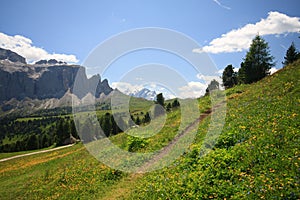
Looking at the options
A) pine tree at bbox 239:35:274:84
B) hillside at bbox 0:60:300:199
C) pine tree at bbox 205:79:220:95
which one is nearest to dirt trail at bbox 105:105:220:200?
hillside at bbox 0:60:300:199

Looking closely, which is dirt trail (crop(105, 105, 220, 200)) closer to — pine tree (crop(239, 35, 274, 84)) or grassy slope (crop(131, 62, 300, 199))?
grassy slope (crop(131, 62, 300, 199))

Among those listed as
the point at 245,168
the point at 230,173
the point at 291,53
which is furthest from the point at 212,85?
the point at 291,53

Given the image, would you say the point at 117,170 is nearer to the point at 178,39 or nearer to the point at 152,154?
the point at 152,154

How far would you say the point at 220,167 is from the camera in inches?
438

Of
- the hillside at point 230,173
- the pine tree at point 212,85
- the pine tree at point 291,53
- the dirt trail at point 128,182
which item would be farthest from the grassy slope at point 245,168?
the pine tree at point 291,53

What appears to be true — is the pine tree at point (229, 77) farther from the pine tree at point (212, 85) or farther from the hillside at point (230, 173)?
the hillside at point (230, 173)

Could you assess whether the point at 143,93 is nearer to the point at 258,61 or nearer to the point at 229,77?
the point at 258,61

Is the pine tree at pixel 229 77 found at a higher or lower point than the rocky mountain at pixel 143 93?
higher

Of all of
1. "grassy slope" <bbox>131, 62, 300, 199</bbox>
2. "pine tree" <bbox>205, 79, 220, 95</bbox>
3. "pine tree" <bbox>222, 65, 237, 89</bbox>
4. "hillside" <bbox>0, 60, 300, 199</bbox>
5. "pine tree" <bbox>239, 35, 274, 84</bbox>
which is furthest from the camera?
"pine tree" <bbox>222, 65, 237, 89</bbox>

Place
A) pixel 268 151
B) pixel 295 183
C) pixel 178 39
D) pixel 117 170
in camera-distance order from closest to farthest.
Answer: pixel 295 183
pixel 268 151
pixel 178 39
pixel 117 170

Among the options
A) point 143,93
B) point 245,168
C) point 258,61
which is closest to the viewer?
point 245,168

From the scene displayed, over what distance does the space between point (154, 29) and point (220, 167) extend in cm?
1062

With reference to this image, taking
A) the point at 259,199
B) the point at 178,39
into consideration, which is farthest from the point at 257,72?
the point at 259,199

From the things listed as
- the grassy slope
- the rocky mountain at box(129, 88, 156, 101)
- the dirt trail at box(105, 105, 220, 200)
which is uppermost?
the rocky mountain at box(129, 88, 156, 101)
